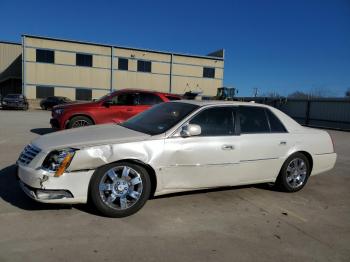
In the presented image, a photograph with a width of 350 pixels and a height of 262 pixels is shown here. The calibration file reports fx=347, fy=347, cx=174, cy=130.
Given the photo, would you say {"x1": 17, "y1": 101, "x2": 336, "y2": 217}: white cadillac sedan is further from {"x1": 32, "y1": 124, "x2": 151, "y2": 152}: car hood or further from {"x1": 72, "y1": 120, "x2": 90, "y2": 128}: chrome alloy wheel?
{"x1": 72, "y1": 120, "x2": 90, "y2": 128}: chrome alloy wheel

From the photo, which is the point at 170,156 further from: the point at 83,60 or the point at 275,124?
the point at 83,60

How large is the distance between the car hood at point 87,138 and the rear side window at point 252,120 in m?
1.62

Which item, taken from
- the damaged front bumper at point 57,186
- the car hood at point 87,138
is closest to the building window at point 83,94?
the car hood at point 87,138

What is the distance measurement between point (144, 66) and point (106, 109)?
33.3m

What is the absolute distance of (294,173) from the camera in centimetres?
573

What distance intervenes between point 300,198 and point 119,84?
3812cm

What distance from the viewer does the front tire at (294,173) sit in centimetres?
561

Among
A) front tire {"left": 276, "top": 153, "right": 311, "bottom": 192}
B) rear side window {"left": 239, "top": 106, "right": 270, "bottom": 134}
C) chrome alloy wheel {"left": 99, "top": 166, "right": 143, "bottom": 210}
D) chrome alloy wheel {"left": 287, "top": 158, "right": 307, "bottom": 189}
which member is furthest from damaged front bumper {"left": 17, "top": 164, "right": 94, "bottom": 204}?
chrome alloy wheel {"left": 287, "top": 158, "right": 307, "bottom": 189}

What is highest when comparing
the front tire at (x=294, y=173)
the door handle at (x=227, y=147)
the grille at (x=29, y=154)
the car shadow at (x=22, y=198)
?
the door handle at (x=227, y=147)

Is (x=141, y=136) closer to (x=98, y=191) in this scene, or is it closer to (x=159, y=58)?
(x=98, y=191)

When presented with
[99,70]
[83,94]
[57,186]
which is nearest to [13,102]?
[83,94]

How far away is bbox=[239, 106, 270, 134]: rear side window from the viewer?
17.4 ft

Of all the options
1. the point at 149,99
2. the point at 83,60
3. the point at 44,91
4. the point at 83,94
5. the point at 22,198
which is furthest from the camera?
the point at 83,94

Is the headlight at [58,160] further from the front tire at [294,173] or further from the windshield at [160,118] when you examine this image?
the front tire at [294,173]
